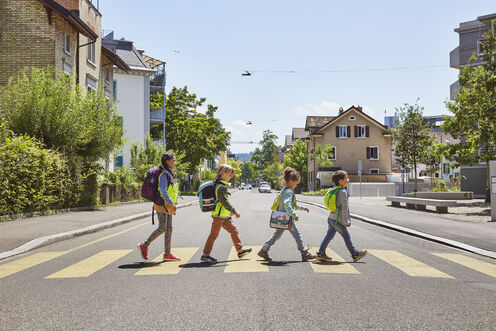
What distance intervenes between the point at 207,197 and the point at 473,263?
14.8 ft

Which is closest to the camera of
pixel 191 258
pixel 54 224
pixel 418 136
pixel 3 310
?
pixel 3 310

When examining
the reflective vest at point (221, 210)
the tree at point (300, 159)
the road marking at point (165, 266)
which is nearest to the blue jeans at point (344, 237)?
the reflective vest at point (221, 210)

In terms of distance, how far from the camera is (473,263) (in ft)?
25.2

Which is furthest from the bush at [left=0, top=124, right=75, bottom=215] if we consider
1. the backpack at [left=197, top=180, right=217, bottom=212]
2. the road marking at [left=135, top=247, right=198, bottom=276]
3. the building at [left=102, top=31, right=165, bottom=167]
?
the building at [left=102, top=31, right=165, bottom=167]

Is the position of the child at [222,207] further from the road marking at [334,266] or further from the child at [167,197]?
the road marking at [334,266]

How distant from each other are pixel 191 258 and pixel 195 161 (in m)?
44.0

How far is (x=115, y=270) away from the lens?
22.3ft

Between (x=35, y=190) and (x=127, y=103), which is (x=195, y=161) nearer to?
(x=127, y=103)

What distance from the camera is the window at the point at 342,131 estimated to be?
Answer: 57.9 metres

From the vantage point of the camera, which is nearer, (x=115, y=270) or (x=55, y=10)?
(x=115, y=270)

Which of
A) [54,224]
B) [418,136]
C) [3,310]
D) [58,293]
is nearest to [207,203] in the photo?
[58,293]

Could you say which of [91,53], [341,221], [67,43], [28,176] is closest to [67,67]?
[67,43]

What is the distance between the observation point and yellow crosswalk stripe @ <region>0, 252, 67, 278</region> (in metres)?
6.89

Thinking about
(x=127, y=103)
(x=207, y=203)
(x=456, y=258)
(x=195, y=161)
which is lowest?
(x=456, y=258)
